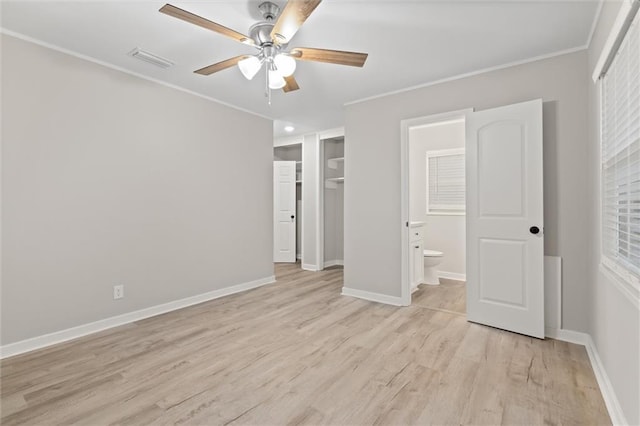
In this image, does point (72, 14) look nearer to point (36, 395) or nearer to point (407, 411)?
point (36, 395)

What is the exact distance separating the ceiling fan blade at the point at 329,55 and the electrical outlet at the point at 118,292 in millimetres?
2692

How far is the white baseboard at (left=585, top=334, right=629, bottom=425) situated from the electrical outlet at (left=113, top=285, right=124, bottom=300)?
3.77 metres

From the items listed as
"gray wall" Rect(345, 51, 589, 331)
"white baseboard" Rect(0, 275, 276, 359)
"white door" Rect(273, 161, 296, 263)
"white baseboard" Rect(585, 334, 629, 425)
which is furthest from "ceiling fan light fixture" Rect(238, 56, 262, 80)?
"white door" Rect(273, 161, 296, 263)

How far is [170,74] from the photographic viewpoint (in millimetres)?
3201

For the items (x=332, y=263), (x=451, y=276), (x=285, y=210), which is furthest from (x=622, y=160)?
(x=285, y=210)

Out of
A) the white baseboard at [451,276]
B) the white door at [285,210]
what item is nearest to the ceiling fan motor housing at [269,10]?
Answer: the white door at [285,210]

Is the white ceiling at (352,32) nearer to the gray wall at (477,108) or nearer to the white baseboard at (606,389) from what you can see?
the gray wall at (477,108)

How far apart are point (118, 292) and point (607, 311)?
12.8 ft

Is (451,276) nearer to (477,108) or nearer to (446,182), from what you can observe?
(446,182)

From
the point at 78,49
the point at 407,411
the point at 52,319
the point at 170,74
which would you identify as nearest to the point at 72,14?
the point at 78,49

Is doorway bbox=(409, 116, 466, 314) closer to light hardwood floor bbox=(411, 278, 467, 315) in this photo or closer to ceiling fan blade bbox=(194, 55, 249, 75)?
light hardwood floor bbox=(411, 278, 467, 315)

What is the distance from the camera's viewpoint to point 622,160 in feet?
5.60

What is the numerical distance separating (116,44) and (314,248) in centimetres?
414

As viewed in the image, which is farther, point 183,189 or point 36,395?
point 183,189
